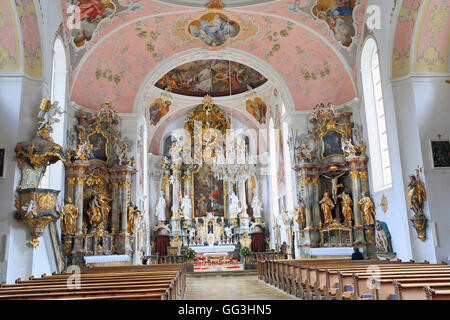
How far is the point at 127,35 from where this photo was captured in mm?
17219

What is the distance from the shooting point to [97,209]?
16562mm

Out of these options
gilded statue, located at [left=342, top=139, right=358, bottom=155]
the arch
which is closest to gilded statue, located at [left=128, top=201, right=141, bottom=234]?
the arch

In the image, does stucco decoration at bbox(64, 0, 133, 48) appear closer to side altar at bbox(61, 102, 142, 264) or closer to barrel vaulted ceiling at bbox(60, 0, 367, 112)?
barrel vaulted ceiling at bbox(60, 0, 367, 112)

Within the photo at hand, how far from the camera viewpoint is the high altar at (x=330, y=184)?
16.2m

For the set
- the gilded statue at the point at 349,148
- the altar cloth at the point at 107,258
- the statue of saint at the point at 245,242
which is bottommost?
the altar cloth at the point at 107,258

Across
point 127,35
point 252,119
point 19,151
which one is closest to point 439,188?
point 19,151

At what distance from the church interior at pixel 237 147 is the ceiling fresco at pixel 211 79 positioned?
13 cm

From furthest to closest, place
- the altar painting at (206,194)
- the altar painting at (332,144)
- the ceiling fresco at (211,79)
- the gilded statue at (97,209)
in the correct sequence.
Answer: the altar painting at (206,194)
the ceiling fresco at (211,79)
the altar painting at (332,144)
the gilded statue at (97,209)

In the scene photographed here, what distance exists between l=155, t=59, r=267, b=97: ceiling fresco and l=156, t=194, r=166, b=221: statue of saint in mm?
6811

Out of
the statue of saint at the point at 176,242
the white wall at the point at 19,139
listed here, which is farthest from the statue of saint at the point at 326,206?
the statue of saint at the point at 176,242

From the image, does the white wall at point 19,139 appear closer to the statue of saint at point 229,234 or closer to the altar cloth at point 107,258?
the altar cloth at point 107,258

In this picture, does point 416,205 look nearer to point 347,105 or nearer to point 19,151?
point 347,105

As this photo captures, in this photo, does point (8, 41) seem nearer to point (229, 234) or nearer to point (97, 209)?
point (97, 209)
